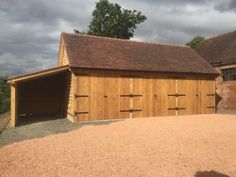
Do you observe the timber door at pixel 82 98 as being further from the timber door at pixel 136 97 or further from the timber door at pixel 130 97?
the timber door at pixel 136 97

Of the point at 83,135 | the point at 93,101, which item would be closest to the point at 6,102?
the point at 93,101

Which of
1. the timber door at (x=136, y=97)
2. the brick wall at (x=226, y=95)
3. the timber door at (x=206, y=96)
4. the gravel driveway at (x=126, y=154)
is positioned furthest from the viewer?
the brick wall at (x=226, y=95)

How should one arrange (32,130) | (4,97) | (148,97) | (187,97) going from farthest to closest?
(4,97), (187,97), (148,97), (32,130)

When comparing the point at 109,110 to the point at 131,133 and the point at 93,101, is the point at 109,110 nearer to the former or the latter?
the point at 93,101

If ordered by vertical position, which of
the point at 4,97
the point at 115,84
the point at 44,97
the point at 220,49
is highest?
the point at 220,49

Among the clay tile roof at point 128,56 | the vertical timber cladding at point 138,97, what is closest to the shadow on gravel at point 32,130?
the vertical timber cladding at point 138,97

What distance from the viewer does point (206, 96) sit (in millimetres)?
19062

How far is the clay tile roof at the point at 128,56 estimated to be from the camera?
16.0m

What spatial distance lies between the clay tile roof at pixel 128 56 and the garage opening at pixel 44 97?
2.42 metres

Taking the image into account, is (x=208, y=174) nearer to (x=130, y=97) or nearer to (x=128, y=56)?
(x=130, y=97)

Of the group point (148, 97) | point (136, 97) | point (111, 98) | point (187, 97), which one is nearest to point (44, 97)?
point (111, 98)

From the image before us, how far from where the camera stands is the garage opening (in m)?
18.2

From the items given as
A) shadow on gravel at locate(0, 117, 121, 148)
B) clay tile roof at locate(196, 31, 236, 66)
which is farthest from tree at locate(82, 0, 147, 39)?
shadow on gravel at locate(0, 117, 121, 148)

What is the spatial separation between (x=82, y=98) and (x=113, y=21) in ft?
80.7
